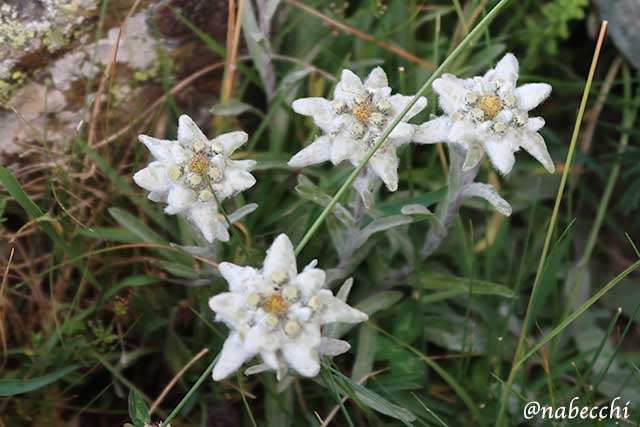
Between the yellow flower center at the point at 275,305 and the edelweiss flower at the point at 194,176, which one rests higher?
the edelweiss flower at the point at 194,176

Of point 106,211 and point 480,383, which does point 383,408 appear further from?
point 106,211

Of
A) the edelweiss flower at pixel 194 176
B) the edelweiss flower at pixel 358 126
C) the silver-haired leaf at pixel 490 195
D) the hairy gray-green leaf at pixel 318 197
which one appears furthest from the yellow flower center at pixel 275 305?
the silver-haired leaf at pixel 490 195

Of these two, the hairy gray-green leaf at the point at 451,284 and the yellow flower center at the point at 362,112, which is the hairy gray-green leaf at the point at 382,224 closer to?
the hairy gray-green leaf at the point at 451,284

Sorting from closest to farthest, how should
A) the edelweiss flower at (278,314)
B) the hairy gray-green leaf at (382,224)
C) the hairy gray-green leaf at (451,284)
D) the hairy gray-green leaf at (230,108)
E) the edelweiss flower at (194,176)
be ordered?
the edelweiss flower at (278,314)
the edelweiss flower at (194,176)
the hairy gray-green leaf at (382,224)
the hairy gray-green leaf at (451,284)
the hairy gray-green leaf at (230,108)

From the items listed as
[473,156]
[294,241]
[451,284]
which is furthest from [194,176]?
[451,284]

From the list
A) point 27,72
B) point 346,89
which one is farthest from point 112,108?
point 346,89

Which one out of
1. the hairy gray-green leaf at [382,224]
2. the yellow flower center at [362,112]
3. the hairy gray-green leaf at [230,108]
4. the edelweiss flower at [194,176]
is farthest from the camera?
the hairy gray-green leaf at [230,108]
